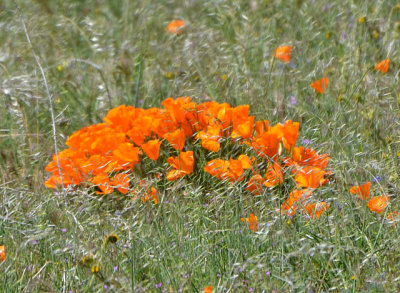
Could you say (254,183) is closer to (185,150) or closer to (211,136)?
(211,136)

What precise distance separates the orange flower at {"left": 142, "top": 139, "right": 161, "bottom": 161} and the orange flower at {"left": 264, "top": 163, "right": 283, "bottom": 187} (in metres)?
0.44

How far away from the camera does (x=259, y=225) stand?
2.11 m

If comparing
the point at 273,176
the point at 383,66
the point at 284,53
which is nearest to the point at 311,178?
the point at 273,176

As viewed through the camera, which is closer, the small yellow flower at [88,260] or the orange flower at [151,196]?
the small yellow flower at [88,260]

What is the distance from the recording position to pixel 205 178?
267 cm

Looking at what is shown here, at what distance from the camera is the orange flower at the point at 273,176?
2377mm

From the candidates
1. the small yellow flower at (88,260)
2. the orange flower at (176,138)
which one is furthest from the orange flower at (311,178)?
the small yellow flower at (88,260)

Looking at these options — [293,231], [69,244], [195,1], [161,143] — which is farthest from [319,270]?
[195,1]

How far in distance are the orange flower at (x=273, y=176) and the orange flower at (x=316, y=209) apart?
0.61ft

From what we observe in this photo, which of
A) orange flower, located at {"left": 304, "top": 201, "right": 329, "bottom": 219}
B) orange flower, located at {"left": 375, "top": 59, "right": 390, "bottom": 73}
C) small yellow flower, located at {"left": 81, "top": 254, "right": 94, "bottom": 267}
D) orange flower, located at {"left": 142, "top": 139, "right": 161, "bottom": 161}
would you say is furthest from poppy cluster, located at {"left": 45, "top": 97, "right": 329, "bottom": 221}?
orange flower, located at {"left": 375, "top": 59, "right": 390, "bottom": 73}

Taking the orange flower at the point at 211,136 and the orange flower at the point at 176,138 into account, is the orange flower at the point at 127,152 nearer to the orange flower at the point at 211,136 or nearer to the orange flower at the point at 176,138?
the orange flower at the point at 176,138

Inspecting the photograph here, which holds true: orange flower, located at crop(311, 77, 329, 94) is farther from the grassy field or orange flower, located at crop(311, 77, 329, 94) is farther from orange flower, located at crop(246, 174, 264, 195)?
orange flower, located at crop(246, 174, 264, 195)

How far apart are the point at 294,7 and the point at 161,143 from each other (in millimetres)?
1801

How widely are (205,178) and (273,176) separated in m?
0.33
